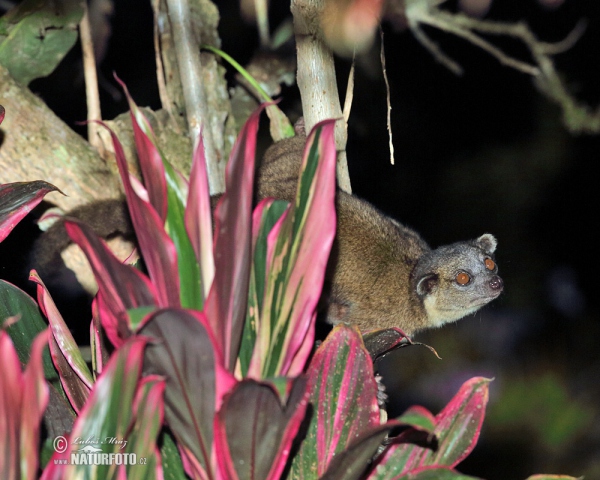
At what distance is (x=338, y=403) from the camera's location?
1245mm

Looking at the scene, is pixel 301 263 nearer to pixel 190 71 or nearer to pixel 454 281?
pixel 190 71

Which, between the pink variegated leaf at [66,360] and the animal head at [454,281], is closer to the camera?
the pink variegated leaf at [66,360]

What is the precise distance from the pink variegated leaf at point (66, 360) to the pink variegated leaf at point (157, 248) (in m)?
0.32

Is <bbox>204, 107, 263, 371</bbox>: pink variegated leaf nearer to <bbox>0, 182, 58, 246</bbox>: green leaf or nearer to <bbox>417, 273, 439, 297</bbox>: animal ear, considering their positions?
<bbox>0, 182, 58, 246</bbox>: green leaf

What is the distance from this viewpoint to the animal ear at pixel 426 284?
292 centimetres

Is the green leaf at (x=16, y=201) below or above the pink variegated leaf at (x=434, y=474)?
above

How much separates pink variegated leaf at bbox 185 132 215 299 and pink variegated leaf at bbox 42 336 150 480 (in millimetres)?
218

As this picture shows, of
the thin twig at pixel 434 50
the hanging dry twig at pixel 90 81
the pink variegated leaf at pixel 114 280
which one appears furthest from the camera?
the thin twig at pixel 434 50

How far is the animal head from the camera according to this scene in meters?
2.96

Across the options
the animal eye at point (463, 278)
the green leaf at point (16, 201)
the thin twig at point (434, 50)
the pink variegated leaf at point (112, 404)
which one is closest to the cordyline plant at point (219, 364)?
the pink variegated leaf at point (112, 404)

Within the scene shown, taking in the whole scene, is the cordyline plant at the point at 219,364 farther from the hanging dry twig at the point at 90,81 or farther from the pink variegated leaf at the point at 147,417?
the hanging dry twig at the point at 90,81

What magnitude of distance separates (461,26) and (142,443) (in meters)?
2.82

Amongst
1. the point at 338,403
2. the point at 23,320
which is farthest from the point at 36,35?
the point at 338,403

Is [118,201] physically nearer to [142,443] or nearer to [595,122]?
[142,443]
